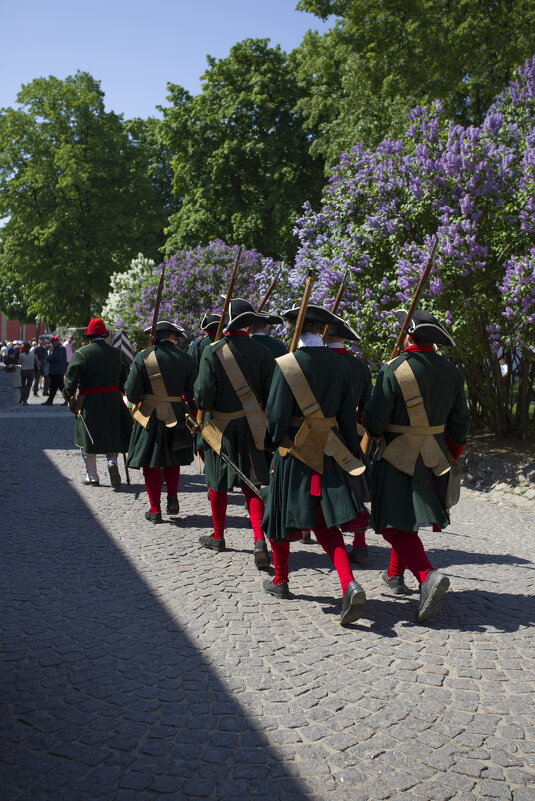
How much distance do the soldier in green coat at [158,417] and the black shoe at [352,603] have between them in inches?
131

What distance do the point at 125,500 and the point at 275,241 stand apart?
18.9m

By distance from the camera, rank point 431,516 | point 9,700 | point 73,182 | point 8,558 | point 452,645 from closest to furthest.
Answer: point 9,700 < point 452,645 < point 431,516 < point 8,558 < point 73,182

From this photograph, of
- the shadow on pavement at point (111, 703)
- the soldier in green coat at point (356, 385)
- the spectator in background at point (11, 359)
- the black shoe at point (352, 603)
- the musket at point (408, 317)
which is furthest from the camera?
the spectator in background at point (11, 359)

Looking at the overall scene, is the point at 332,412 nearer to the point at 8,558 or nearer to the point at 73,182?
the point at 8,558

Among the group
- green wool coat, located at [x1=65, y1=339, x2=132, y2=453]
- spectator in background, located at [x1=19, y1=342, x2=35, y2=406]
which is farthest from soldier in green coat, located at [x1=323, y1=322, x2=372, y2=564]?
spectator in background, located at [x1=19, y1=342, x2=35, y2=406]

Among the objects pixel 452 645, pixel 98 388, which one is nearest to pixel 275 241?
pixel 98 388

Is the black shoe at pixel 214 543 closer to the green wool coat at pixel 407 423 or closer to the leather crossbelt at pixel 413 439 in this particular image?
the green wool coat at pixel 407 423

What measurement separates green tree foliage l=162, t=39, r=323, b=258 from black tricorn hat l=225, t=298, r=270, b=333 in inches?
772

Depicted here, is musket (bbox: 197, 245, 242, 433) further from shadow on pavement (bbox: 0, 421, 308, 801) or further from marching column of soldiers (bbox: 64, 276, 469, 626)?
shadow on pavement (bbox: 0, 421, 308, 801)

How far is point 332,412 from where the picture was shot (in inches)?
202

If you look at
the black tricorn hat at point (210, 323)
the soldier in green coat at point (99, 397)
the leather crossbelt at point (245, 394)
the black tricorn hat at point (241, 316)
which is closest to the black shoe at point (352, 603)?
the leather crossbelt at point (245, 394)

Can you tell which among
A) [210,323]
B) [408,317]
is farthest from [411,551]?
[210,323]

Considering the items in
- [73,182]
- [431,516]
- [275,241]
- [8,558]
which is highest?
[73,182]

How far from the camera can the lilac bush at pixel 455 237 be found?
9.53 meters
